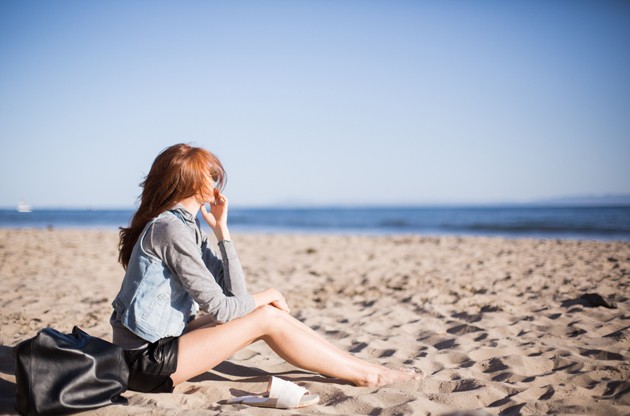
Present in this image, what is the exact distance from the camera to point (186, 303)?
2689mm

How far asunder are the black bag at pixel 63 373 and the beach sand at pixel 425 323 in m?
0.16

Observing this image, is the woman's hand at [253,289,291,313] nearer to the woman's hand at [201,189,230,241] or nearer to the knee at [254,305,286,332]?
the knee at [254,305,286,332]

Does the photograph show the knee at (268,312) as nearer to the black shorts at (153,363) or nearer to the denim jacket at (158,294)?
the denim jacket at (158,294)

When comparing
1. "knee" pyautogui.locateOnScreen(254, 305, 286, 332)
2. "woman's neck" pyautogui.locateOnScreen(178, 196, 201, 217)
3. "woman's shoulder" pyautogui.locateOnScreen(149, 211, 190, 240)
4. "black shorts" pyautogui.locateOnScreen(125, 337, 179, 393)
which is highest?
"woman's neck" pyautogui.locateOnScreen(178, 196, 201, 217)

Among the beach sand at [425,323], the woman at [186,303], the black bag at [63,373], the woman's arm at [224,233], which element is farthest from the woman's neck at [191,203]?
the beach sand at [425,323]

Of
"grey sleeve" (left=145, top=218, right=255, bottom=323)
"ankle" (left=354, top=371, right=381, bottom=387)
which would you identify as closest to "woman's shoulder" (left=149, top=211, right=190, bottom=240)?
"grey sleeve" (left=145, top=218, right=255, bottom=323)

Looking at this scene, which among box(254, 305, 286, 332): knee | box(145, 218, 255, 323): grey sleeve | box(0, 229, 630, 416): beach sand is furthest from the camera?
box(254, 305, 286, 332): knee

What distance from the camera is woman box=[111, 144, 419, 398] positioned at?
2.46 meters

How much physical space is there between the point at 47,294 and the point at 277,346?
420 centimetres

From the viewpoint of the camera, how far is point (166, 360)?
254 centimetres

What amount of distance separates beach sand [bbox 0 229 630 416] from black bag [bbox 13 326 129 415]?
0.16 metres

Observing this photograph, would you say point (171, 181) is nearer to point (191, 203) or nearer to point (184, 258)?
point (191, 203)

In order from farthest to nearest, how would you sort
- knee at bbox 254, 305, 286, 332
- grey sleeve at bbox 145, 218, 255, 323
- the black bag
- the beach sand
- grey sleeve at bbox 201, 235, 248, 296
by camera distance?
grey sleeve at bbox 201, 235, 248, 296, knee at bbox 254, 305, 286, 332, the beach sand, grey sleeve at bbox 145, 218, 255, 323, the black bag

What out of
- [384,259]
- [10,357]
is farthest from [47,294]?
[384,259]
